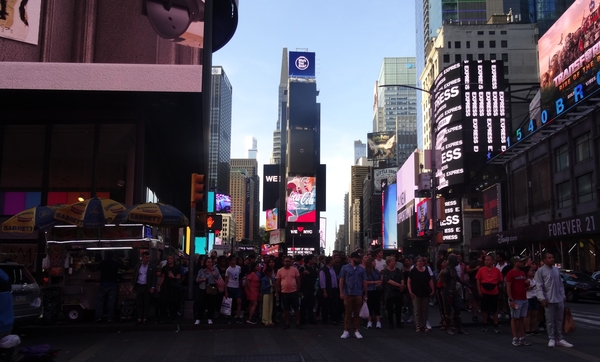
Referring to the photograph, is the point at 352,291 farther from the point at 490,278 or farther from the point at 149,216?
the point at 149,216

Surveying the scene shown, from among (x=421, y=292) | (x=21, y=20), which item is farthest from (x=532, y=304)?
(x=21, y=20)

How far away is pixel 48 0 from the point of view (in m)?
21.2

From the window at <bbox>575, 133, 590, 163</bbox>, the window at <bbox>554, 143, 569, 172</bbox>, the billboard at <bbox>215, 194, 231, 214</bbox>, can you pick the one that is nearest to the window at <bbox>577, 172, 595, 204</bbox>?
the window at <bbox>575, 133, 590, 163</bbox>

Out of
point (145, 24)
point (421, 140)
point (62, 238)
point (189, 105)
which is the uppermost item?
point (421, 140)

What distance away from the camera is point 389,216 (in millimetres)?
123562

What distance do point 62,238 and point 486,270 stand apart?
11.6 metres

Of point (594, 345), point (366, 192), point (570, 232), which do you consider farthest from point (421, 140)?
point (594, 345)

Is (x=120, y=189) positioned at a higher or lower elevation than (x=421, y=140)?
lower

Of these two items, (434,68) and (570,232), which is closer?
(570,232)

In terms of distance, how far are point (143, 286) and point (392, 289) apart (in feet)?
21.3

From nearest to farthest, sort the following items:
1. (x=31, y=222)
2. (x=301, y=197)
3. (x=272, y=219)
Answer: (x=31, y=222) → (x=301, y=197) → (x=272, y=219)

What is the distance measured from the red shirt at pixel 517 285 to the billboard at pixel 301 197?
96.1 m

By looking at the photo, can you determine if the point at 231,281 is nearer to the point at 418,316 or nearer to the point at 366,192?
the point at 418,316

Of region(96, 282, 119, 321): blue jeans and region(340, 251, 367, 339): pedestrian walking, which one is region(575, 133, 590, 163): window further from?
region(96, 282, 119, 321): blue jeans
